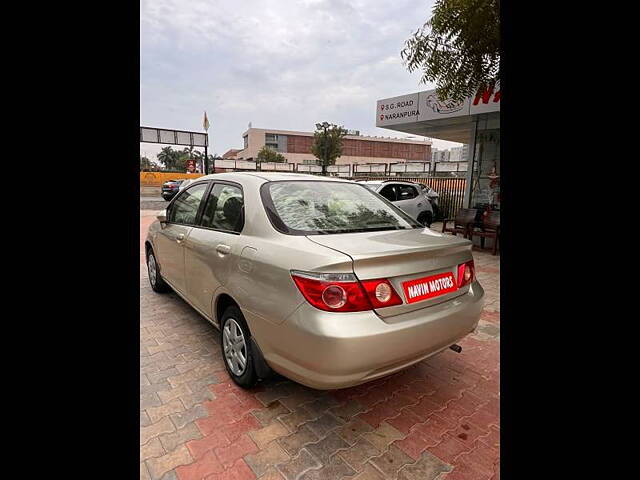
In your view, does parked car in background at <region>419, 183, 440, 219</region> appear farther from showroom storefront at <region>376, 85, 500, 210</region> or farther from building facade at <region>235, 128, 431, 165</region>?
building facade at <region>235, 128, 431, 165</region>

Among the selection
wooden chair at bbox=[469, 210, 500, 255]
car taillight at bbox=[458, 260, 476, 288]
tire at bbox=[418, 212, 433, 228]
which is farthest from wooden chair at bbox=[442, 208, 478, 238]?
car taillight at bbox=[458, 260, 476, 288]

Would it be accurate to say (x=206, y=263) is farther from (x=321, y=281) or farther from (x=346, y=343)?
(x=346, y=343)

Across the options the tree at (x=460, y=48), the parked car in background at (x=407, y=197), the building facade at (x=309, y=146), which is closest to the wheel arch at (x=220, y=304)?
the tree at (x=460, y=48)

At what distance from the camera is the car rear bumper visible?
1.93 m

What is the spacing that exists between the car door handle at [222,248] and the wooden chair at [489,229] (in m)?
6.27

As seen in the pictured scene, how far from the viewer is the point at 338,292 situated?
198 centimetres

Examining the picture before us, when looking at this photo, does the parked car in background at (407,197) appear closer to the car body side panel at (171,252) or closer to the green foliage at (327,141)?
the car body side panel at (171,252)

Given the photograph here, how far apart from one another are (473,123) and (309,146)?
77298 millimetres

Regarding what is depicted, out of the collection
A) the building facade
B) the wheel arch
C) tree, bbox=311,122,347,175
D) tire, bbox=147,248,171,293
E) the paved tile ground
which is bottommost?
the paved tile ground

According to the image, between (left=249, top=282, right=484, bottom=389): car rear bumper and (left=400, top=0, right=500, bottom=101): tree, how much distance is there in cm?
454
